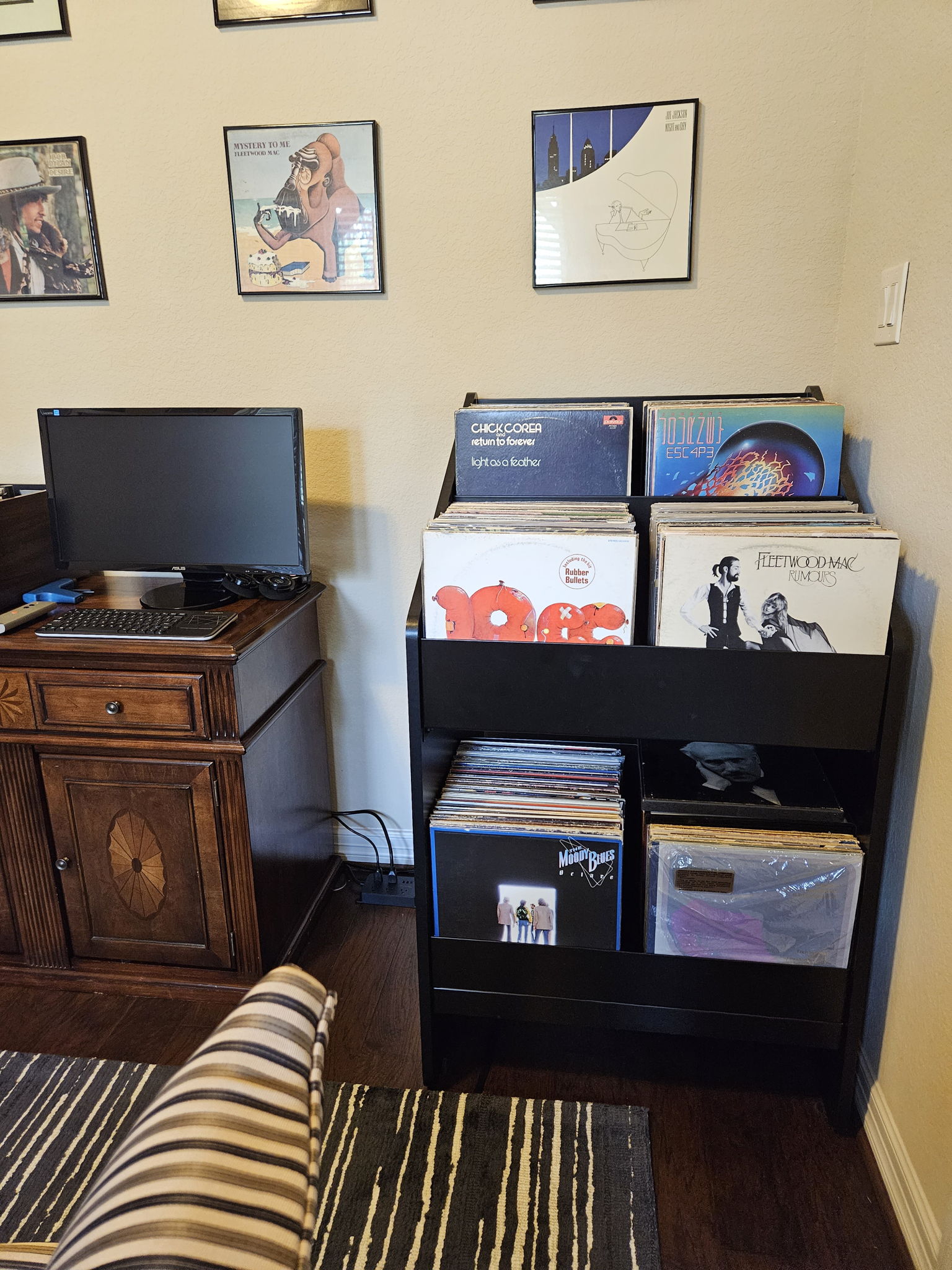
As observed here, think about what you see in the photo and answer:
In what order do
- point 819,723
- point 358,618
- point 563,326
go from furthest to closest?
point 358,618 < point 563,326 < point 819,723

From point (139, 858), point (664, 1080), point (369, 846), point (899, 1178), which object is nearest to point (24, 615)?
point (139, 858)

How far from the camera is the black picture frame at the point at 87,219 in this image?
176cm

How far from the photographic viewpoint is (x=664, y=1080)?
1.49 metres

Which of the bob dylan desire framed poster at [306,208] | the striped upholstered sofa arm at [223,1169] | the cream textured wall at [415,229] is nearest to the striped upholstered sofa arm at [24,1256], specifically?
the striped upholstered sofa arm at [223,1169]

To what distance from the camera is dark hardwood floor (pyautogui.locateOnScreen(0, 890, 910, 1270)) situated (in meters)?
1.21

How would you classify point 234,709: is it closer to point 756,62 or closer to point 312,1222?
point 312,1222

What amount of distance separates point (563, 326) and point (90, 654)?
1128mm

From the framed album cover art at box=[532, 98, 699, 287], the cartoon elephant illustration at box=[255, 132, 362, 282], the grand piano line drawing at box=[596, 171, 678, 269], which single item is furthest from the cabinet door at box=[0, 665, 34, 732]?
the grand piano line drawing at box=[596, 171, 678, 269]

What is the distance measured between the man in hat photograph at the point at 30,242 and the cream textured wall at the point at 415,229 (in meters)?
0.05

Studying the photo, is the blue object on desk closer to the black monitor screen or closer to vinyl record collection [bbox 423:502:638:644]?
the black monitor screen

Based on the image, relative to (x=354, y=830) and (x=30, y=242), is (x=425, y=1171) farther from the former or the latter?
(x=30, y=242)

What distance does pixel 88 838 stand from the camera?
1647 millimetres

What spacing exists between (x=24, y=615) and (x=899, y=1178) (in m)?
1.77

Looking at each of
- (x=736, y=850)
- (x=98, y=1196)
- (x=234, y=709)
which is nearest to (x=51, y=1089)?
(x=234, y=709)
